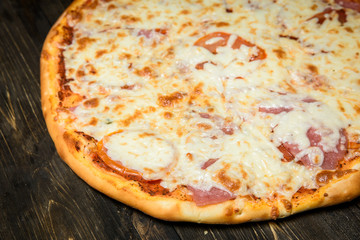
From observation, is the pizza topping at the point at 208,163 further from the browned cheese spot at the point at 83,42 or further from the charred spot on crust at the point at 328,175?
the browned cheese spot at the point at 83,42

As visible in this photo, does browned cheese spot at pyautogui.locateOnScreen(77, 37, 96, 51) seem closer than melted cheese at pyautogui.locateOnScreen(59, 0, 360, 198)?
No

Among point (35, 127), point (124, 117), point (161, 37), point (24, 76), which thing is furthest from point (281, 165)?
point (24, 76)

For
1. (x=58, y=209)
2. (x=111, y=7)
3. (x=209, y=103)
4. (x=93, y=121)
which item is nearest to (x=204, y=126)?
(x=209, y=103)

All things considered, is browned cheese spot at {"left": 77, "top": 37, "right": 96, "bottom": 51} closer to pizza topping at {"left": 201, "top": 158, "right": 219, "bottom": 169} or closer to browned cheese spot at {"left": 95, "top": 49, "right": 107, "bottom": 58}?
browned cheese spot at {"left": 95, "top": 49, "right": 107, "bottom": 58}

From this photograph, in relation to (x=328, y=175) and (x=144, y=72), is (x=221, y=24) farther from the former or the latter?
(x=328, y=175)

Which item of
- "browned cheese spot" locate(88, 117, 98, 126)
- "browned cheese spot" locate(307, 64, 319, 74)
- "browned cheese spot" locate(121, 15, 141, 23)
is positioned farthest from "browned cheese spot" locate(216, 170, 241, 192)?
"browned cheese spot" locate(121, 15, 141, 23)

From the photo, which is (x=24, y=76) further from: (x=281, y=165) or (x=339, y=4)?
(x=339, y=4)
